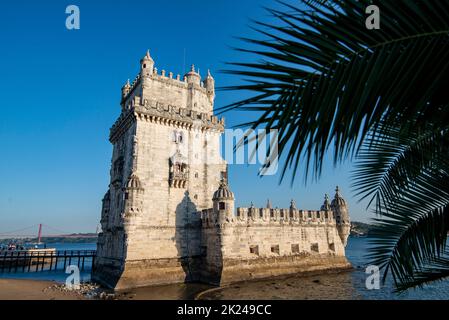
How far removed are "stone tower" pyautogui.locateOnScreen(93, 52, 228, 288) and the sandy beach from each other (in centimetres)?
330

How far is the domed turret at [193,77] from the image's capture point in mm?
28797

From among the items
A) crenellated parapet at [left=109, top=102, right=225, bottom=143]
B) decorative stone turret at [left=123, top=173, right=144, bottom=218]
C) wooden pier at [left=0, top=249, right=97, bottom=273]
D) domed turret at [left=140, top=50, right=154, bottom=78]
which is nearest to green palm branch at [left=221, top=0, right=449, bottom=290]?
decorative stone turret at [left=123, top=173, right=144, bottom=218]

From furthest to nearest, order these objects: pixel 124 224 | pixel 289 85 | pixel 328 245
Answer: pixel 328 245 < pixel 124 224 < pixel 289 85

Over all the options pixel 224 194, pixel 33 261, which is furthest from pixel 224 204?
pixel 33 261

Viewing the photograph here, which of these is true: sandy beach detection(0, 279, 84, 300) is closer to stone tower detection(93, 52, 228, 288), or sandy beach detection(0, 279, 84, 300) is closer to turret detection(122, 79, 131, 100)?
stone tower detection(93, 52, 228, 288)

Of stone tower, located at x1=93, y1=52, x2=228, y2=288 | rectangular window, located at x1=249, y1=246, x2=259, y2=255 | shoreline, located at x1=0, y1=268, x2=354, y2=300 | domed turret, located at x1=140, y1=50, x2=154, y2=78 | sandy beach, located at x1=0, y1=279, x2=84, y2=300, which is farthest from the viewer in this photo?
domed turret, located at x1=140, y1=50, x2=154, y2=78

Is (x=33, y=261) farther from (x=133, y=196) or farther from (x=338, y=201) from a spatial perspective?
(x=338, y=201)

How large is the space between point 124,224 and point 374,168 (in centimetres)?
2060

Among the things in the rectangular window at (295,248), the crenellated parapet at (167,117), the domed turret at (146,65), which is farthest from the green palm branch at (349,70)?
the rectangular window at (295,248)

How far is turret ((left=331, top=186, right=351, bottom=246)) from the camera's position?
103 feet
